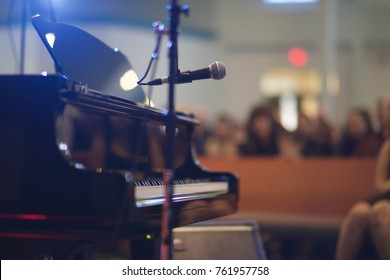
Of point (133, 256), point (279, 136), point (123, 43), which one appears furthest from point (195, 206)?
point (123, 43)

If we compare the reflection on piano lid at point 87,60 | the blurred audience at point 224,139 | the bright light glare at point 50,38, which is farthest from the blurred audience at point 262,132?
the bright light glare at point 50,38

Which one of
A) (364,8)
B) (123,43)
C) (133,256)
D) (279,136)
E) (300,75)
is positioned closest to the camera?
(133,256)

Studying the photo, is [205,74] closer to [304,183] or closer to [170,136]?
[170,136]

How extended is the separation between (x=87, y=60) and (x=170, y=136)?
26.5 inches

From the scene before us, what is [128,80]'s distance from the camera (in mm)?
3021

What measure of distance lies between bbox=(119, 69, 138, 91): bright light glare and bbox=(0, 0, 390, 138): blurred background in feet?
22.2

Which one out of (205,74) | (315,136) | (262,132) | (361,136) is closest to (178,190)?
(205,74)

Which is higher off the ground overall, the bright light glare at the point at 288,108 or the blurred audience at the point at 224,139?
the bright light glare at the point at 288,108

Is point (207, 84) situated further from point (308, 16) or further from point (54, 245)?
point (54, 245)

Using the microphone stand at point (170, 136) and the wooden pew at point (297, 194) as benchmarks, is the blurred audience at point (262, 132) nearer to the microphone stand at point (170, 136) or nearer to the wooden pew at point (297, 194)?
the wooden pew at point (297, 194)

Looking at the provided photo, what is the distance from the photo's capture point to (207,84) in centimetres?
1108

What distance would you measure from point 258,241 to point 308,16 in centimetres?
841

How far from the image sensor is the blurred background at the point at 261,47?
1020cm

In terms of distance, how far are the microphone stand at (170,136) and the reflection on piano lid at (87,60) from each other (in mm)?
360
